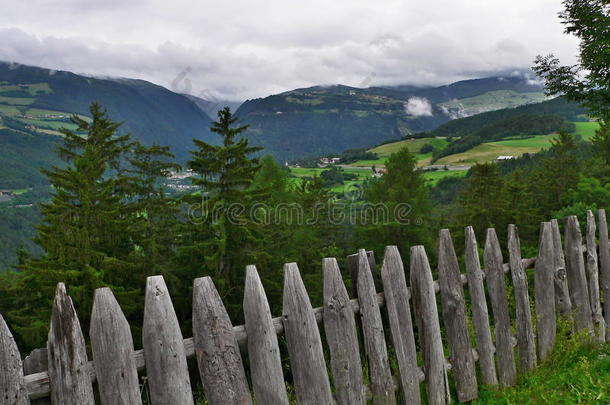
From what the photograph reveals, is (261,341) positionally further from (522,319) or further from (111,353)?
(522,319)

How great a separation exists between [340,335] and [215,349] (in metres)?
1.08

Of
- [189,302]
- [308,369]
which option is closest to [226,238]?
[189,302]

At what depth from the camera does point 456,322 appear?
14.3 ft

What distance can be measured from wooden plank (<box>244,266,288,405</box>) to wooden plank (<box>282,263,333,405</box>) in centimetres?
18

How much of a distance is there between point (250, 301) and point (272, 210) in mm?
28046

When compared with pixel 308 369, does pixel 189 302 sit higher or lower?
lower

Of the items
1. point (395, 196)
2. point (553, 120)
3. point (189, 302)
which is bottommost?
point (189, 302)

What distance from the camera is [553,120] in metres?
164

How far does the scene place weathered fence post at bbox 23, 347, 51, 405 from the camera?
8.02 feet

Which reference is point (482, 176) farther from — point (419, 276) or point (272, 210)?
point (419, 276)

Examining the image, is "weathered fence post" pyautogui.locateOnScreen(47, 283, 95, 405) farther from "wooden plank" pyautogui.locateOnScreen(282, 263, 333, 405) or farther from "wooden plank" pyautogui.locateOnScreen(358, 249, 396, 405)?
"wooden plank" pyautogui.locateOnScreen(358, 249, 396, 405)

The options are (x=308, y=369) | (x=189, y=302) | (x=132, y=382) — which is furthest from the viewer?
(x=189, y=302)

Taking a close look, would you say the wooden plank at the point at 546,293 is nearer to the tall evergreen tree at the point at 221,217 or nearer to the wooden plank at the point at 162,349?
the wooden plank at the point at 162,349

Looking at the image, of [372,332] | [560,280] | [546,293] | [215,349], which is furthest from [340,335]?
[560,280]
